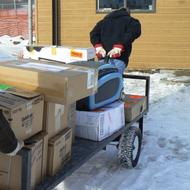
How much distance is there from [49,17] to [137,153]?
7.40m

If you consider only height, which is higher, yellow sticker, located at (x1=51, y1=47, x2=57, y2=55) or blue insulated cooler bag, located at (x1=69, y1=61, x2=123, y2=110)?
yellow sticker, located at (x1=51, y1=47, x2=57, y2=55)

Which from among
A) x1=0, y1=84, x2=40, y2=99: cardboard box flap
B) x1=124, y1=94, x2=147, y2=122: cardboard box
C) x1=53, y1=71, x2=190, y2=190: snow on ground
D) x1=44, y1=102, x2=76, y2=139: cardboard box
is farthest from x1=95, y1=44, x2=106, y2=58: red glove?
x1=0, y1=84, x2=40, y2=99: cardboard box flap

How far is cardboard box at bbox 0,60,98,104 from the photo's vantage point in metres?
3.42

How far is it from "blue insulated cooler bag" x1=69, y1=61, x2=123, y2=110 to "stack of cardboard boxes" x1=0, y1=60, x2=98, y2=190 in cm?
54

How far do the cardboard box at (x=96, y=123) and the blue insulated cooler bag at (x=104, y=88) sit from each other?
3.0 inches

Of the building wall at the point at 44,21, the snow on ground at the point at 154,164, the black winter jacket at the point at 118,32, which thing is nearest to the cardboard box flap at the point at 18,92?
the snow on ground at the point at 154,164

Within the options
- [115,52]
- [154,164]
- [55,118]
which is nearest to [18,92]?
[55,118]

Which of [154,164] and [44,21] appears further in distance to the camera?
[44,21]

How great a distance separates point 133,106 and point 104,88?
0.63 m

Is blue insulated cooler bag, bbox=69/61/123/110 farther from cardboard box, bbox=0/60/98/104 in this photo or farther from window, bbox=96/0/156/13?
window, bbox=96/0/156/13

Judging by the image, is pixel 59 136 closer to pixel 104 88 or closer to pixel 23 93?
pixel 23 93

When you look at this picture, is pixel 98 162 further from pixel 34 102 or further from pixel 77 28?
pixel 77 28

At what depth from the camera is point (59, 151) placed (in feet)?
12.0

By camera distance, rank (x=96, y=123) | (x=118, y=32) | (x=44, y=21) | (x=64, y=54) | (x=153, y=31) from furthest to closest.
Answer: (x=44, y=21) → (x=153, y=31) → (x=118, y=32) → (x=64, y=54) → (x=96, y=123)
